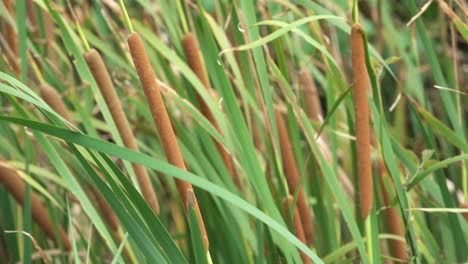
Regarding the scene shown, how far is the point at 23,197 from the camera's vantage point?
86cm

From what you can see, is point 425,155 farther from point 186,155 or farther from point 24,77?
point 24,77

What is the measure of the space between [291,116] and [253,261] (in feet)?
0.74

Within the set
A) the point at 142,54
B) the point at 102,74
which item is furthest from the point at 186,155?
the point at 142,54

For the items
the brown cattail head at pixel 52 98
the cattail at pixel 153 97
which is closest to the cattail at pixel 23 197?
the brown cattail head at pixel 52 98

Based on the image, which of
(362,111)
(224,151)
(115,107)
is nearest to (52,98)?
(115,107)

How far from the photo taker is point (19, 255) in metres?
1.00

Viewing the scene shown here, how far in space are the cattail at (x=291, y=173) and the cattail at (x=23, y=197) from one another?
313 mm

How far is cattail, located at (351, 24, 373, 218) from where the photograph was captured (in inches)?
24.0

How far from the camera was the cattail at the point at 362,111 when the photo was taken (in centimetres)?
61

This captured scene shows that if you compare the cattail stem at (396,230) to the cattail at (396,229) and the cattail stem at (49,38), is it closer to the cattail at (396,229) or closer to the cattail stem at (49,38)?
the cattail at (396,229)

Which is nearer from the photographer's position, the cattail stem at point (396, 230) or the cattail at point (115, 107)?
the cattail at point (115, 107)

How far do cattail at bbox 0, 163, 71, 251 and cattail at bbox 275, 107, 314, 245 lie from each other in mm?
313

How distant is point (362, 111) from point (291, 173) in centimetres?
20

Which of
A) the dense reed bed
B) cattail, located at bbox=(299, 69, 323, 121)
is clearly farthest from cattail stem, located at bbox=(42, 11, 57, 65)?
cattail, located at bbox=(299, 69, 323, 121)
